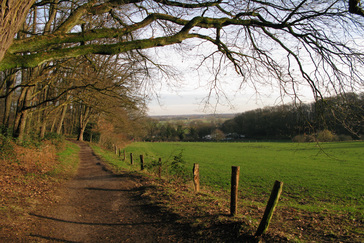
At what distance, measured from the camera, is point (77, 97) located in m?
13.8

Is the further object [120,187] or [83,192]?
[120,187]

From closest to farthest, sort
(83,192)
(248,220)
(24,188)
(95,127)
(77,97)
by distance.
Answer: (248,220) → (24,188) → (83,192) → (77,97) → (95,127)

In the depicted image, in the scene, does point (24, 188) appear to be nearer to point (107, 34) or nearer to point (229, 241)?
point (107, 34)

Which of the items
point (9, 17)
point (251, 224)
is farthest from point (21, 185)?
point (251, 224)

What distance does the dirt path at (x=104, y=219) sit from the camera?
464 cm

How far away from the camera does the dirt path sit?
464cm

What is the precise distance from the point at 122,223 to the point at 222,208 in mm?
2405

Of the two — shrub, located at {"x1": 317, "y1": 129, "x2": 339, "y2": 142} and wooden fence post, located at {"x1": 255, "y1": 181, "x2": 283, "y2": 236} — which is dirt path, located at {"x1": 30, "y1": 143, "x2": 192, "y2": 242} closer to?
wooden fence post, located at {"x1": 255, "y1": 181, "x2": 283, "y2": 236}

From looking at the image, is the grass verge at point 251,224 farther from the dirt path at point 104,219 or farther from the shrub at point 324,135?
the shrub at point 324,135

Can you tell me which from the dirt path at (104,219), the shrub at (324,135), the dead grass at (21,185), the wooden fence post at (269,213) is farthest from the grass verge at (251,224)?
the dead grass at (21,185)

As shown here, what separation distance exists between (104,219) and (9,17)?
457 cm

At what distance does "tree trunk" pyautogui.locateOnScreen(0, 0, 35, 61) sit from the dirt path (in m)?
3.53

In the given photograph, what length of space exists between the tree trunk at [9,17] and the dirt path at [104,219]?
11.6 feet

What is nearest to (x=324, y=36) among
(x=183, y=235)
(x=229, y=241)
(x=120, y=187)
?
(x=229, y=241)
